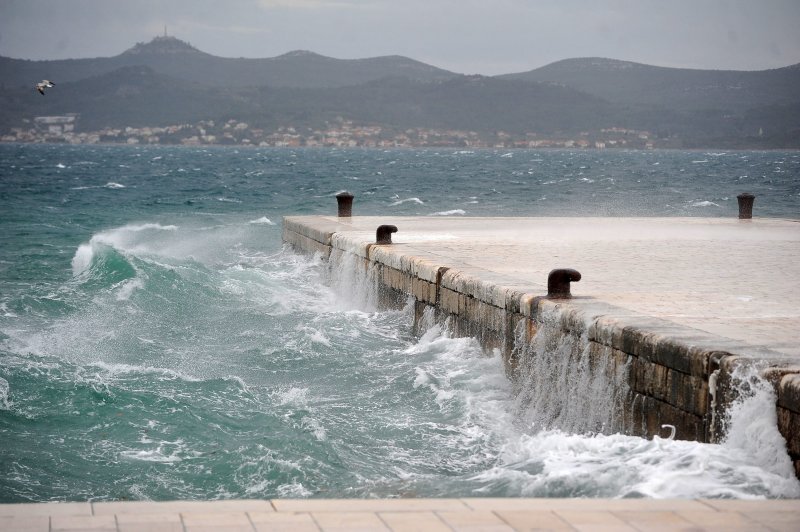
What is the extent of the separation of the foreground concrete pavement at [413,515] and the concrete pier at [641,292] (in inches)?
45.7

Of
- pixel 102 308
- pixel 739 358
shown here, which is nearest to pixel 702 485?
pixel 739 358

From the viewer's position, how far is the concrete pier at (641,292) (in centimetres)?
620

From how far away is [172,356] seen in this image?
1139 centimetres

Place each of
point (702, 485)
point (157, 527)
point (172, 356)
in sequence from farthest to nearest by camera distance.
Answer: point (172, 356) → point (702, 485) → point (157, 527)

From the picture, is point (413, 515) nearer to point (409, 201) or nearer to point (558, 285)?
point (558, 285)

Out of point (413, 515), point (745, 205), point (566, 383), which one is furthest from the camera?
point (745, 205)

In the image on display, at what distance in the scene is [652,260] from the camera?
1189 centimetres

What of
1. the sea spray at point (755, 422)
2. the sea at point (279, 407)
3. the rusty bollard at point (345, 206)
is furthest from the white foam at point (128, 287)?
the sea spray at point (755, 422)

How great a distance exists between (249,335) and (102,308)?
3173mm

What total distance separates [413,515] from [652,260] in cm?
798

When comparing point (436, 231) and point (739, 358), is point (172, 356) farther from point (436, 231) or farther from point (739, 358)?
point (739, 358)

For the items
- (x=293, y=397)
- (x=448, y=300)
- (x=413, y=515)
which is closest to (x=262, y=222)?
(x=448, y=300)

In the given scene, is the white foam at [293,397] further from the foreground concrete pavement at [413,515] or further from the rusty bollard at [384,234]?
the foreground concrete pavement at [413,515]

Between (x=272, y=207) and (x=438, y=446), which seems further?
(x=272, y=207)
